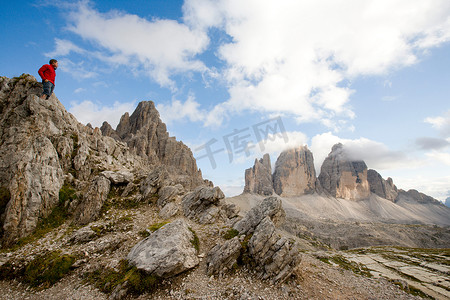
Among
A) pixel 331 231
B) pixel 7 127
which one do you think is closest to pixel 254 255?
pixel 7 127

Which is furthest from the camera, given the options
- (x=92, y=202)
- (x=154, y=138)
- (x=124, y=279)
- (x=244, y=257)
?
(x=154, y=138)

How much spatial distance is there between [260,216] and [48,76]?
37008mm

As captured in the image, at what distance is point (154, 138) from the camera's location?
11156cm

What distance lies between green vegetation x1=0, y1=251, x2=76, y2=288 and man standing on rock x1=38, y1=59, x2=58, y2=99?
83.1 ft

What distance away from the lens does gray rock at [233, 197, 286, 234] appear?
2066 centimetres

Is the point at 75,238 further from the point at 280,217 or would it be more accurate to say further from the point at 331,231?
the point at 331,231

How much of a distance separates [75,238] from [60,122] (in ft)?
70.0

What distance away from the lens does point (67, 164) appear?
26109mm

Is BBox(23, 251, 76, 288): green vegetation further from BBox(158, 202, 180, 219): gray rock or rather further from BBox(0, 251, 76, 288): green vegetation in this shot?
BBox(158, 202, 180, 219): gray rock

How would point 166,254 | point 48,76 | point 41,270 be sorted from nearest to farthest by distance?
point 41,270
point 166,254
point 48,76

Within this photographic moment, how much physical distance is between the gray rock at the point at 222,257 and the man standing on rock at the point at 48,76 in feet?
113

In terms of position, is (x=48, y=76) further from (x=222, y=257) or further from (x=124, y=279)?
(x=222, y=257)

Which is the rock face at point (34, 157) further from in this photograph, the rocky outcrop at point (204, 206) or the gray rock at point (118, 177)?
the rocky outcrop at point (204, 206)

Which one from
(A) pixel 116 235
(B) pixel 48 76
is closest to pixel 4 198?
(A) pixel 116 235
